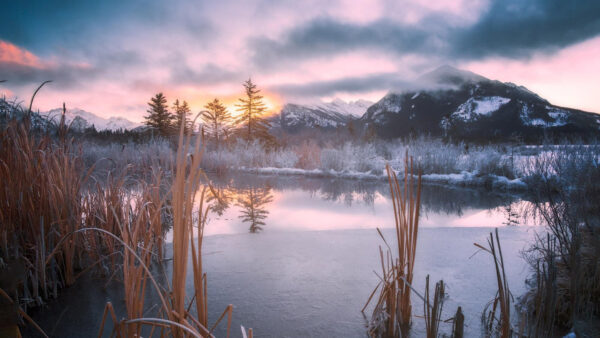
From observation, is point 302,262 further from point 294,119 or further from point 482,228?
point 294,119

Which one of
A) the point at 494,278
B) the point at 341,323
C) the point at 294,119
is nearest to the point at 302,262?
the point at 341,323

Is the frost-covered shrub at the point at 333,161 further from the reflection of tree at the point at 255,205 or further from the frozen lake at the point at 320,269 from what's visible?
the frozen lake at the point at 320,269

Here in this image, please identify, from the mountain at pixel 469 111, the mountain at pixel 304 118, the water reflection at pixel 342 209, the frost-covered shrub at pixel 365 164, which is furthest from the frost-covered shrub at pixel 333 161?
the mountain at pixel 304 118

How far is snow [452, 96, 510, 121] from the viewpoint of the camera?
7244 cm

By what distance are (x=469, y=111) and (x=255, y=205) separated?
83.1 meters

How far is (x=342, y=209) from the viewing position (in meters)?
4.81

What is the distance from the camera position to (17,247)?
65.3 inches

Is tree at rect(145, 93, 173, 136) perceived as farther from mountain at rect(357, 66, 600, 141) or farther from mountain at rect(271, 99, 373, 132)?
mountain at rect(271, 99, 373, 132)

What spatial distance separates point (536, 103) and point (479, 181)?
80452 mm

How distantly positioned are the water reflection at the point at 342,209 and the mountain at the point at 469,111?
47.9 metres

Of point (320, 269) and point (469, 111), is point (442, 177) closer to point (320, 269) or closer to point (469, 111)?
point (320, 269)

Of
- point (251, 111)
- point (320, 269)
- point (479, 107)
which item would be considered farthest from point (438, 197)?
point (479, 107)

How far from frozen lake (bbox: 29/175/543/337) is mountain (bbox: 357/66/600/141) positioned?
5039 centimetres

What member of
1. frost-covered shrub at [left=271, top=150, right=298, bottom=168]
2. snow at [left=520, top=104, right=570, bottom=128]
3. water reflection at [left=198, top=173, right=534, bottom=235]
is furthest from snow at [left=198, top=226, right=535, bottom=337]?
snow at [left=520, top=104, right=570, bottom=128]
